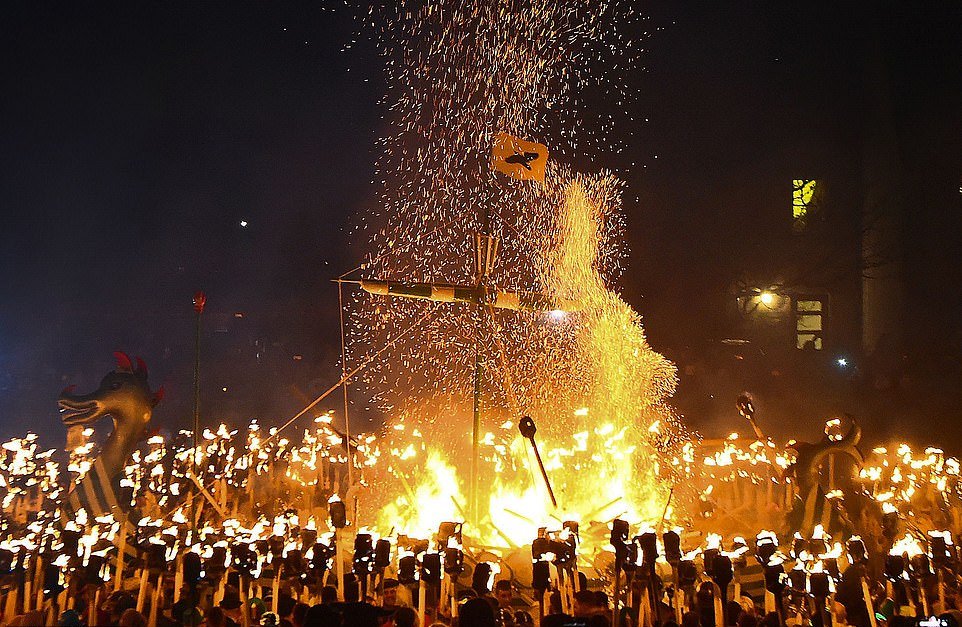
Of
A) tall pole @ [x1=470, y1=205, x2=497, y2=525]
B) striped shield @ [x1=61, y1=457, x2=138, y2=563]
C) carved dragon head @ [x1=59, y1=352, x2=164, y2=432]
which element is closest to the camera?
tall pole @ [x1=470, y1=205, x2=497, y2=525]

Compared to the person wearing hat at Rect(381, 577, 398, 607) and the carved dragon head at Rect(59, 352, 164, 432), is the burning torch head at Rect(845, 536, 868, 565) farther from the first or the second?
the carved dragon head at Rect(59, 352, 164, 432)

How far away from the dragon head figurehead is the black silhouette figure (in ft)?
17.2

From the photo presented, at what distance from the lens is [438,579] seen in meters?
5.30

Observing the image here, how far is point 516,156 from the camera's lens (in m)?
7.94

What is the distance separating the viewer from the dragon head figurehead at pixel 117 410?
8609mm

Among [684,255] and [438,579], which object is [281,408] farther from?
[438,579]

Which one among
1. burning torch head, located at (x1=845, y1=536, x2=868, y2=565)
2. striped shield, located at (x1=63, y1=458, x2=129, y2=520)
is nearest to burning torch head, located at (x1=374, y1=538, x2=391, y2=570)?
burning torch head, located at (x1=845, y1=536, x2=868, y2=565)

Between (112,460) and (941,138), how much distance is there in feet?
66.5

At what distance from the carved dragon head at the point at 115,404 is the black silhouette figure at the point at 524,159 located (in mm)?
5482

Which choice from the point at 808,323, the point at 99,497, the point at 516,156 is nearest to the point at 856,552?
the point at 516,156

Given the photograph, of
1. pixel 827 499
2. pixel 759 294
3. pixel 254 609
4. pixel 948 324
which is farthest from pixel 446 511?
pixel 948 324

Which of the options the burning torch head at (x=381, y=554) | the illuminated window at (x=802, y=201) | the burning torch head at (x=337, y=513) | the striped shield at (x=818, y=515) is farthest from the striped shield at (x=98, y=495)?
the illuminated window at (x=802, y=201)

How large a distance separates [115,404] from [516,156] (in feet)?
19.1

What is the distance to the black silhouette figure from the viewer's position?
26.0ft
